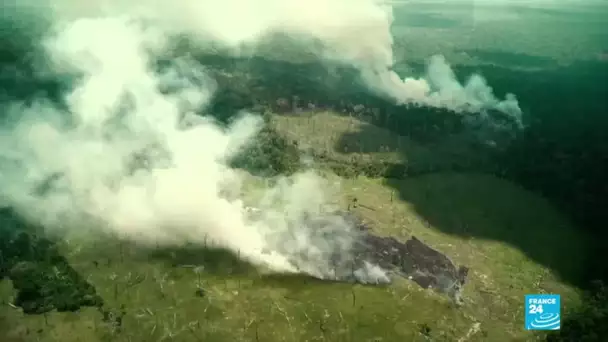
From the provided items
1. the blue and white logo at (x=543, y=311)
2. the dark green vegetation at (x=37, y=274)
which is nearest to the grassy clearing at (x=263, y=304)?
the dark green vegetation at (x=37, y=274)

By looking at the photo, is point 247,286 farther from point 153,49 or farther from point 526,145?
point 153,49

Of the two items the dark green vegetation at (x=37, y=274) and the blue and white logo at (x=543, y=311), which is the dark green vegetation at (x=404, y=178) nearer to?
the dark green vegetation at (x=37, y=274)

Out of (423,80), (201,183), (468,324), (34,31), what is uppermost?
(34,31)

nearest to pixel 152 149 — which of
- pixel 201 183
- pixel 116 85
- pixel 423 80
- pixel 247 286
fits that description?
pixel 201 183

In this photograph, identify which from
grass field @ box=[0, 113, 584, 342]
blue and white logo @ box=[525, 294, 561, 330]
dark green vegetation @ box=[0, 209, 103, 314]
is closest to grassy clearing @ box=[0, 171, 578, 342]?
grass field @ box=[0, 113, 584, 342]

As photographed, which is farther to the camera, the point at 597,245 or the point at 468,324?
the point at 597,245

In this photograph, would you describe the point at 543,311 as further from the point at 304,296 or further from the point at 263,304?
the point at 263,304

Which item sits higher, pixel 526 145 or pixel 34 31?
pixel 34 31
